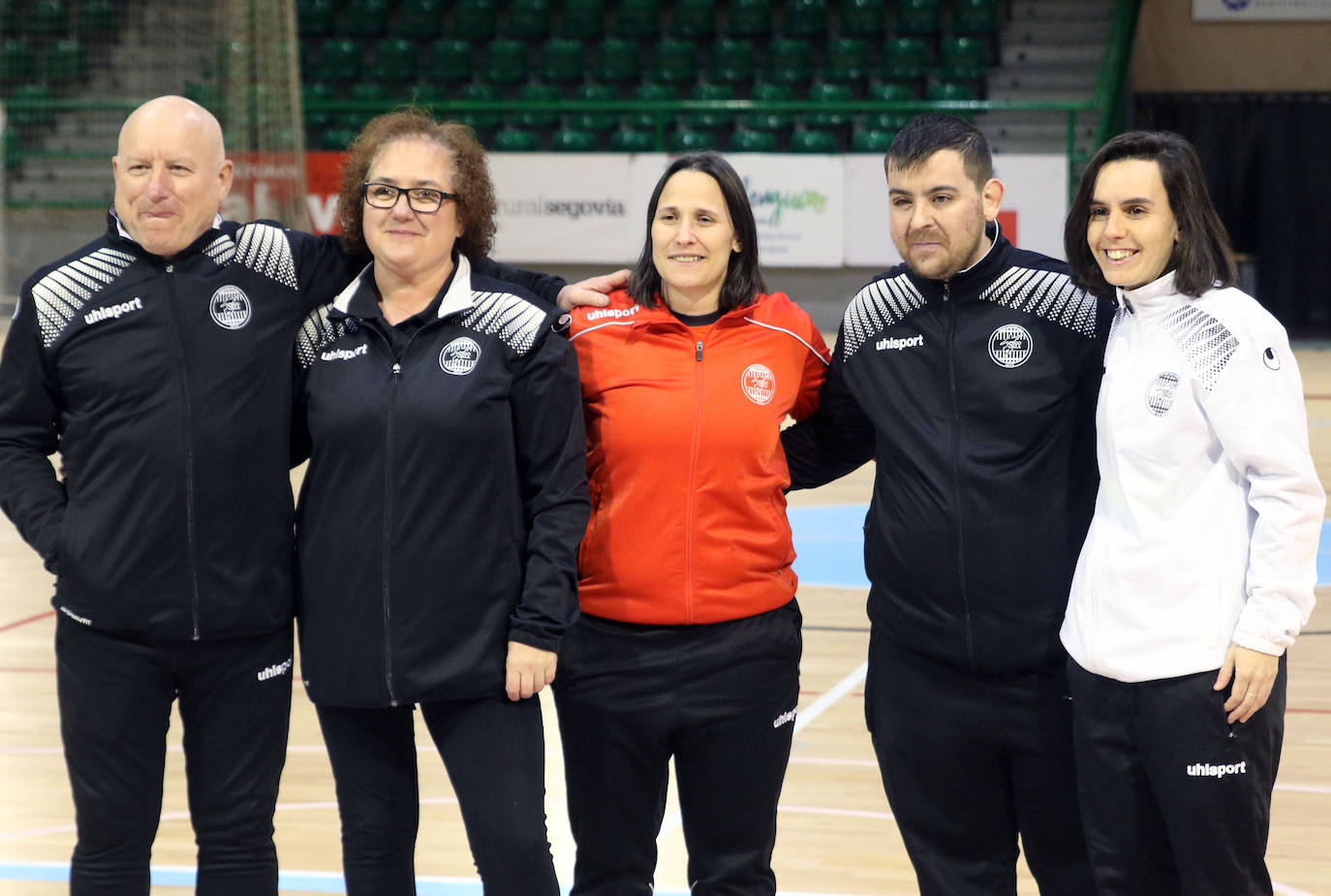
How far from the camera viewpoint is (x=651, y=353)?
8.46 ft

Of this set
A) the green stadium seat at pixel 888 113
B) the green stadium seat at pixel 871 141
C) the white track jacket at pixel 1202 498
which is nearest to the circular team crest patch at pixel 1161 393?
the white track jacket at pixel 1202 498

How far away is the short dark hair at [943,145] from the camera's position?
2.50m

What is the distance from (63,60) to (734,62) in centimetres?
642

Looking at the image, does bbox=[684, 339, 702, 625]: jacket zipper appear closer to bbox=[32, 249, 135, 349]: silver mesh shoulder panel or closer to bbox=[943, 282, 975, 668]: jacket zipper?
bbox=[943, 282, 975, 668]: jacket zipper

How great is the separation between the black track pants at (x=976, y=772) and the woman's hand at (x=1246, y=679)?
0.32m

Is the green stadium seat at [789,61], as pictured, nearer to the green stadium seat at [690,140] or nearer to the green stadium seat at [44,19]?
the green stadium seat at [690,140]

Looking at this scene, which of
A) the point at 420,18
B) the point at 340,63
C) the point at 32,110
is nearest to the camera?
the point at 32,110

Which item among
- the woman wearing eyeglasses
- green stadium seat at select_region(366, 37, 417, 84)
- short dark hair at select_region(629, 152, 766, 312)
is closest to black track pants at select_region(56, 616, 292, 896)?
the woman wearing eyeglasses

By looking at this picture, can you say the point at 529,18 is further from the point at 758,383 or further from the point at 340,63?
the point at 758,383

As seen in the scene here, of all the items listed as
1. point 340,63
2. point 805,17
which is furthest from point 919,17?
point 340,63

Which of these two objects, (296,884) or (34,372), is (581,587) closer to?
(34,372)

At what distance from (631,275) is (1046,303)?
2.28ft

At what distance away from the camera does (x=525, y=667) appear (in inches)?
94.0

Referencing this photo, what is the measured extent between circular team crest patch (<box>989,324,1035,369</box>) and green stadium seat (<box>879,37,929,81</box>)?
508 inches
